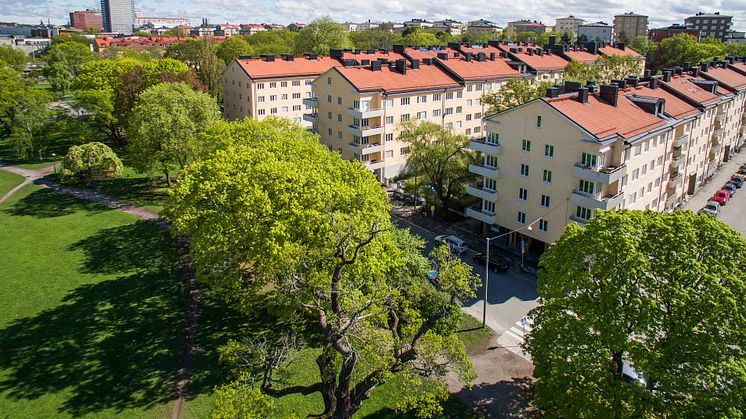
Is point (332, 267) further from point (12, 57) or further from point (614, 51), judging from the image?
point (12, 57)

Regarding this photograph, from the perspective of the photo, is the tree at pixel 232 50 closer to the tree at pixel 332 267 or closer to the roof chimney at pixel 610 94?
the tree at pixel 332 267

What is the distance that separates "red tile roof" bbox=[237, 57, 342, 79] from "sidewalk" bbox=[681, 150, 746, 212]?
186 feet

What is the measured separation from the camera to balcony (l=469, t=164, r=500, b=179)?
47188 millimetres

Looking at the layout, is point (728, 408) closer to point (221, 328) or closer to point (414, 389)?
point (414, 389)

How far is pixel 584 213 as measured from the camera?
41.8 m

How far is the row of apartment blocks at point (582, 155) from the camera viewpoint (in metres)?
41.0

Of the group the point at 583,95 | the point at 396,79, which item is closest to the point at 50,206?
the point at 396,79

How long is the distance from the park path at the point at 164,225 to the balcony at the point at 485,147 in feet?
90.7

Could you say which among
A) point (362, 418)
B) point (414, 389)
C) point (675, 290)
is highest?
point (675, 290)

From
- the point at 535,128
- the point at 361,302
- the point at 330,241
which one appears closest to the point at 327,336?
the point at 361,302

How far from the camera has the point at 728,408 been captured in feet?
63.3

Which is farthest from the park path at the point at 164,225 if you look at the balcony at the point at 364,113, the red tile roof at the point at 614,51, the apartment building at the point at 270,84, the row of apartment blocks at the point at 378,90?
the red tile roof at the point at 614,51

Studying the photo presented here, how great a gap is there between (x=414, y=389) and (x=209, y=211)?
16510mm

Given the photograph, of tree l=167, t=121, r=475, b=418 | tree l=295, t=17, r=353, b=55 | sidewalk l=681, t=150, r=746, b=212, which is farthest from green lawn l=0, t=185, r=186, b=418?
tree l=295, t=17, r=353, b=55
